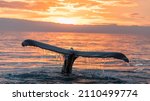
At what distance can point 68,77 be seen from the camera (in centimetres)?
1973

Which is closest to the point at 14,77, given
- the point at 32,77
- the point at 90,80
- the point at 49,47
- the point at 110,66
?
the point at 32,77

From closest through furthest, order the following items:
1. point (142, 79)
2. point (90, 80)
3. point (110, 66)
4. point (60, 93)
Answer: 1. point (60, 93)
2. point (90, 80)
3. point (142, 79)
4. point (110, 66)

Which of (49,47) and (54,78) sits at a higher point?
(49,47)

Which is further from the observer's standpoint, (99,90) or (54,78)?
(54,78)

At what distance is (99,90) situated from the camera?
14.3 m

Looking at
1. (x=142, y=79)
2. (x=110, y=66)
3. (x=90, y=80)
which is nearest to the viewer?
(x=90, y=80)

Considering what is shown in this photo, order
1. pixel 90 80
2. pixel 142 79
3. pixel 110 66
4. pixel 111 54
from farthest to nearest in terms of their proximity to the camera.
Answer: pixel 110 66 < pixel 142 79 < pixel 90 80 < pixel 111 54

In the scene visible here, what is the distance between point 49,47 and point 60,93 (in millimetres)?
6134

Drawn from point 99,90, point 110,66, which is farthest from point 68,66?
point 110,66

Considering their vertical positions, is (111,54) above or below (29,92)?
above

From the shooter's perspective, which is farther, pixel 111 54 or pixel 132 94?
pixel 111 54

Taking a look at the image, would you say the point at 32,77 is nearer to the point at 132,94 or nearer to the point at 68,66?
the point at 68,66

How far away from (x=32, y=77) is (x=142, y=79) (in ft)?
21.4

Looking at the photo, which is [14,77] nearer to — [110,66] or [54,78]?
[54,78]
